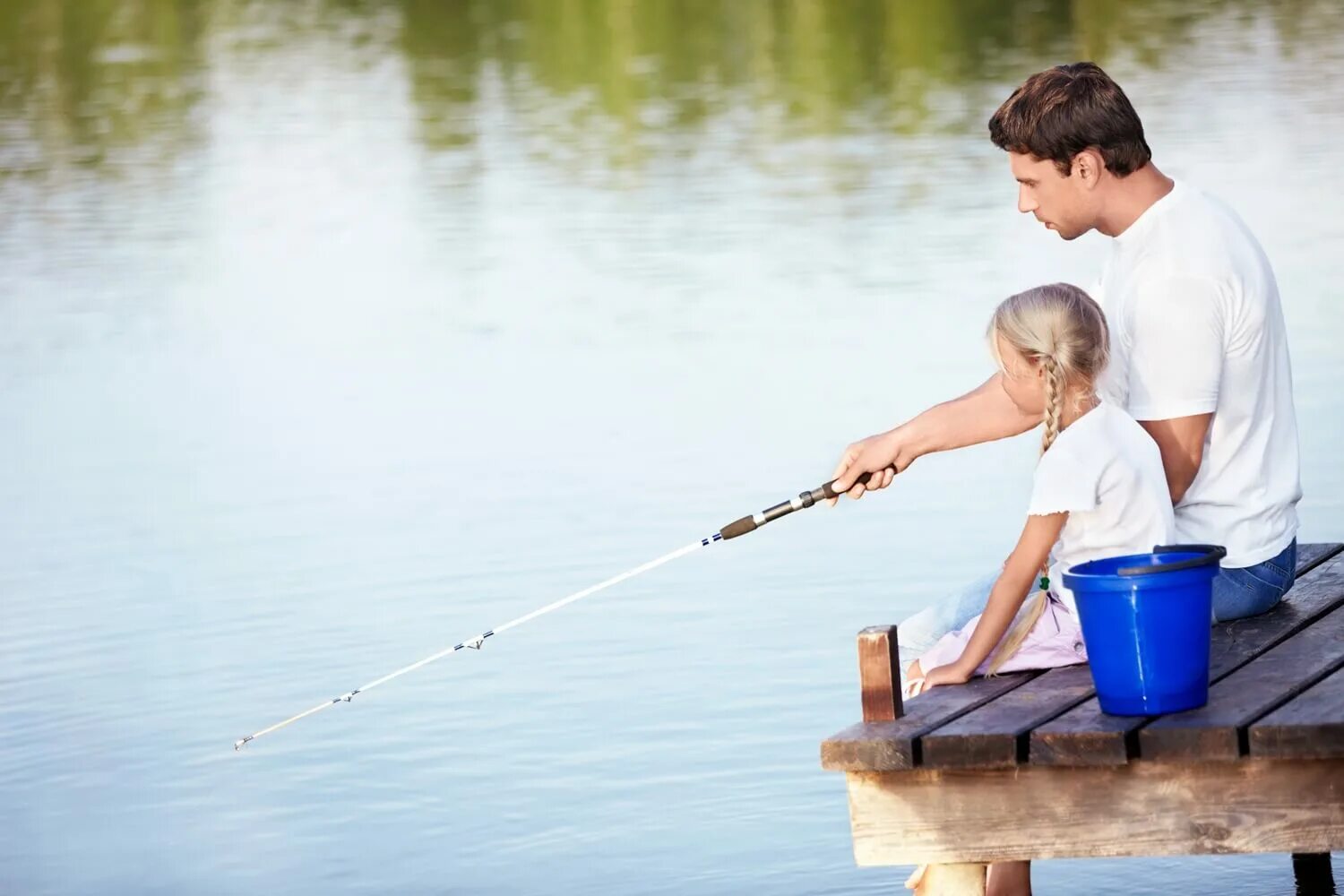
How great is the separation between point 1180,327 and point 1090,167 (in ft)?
0.89

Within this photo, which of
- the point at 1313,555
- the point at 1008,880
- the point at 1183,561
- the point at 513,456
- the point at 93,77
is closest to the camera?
the point at 1183,561

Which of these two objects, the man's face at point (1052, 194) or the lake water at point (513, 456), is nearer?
the man's face at point (1052, 194)

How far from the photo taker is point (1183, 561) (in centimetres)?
331

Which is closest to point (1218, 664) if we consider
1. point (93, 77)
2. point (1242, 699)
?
point (1242, 699)

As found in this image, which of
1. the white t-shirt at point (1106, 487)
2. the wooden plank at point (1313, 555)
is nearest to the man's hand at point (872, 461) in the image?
the white t-shirt at point (1106, 487)

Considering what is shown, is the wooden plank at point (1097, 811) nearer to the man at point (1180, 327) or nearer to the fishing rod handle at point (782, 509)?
the man at point (1180, 327)

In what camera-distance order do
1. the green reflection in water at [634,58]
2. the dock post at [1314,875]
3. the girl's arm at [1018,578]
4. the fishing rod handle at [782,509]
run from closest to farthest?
the girl's arm at [1018,578] → the fishing rod handle at [782,509] → the dock post at [1314,875] → the green reflection in water at [634,58]

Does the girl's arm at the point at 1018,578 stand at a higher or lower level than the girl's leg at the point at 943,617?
higher

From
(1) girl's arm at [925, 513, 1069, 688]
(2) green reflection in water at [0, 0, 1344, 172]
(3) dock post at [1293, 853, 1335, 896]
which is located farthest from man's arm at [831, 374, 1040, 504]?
(2) green reflection in water at [0, 0, 1344, 172]

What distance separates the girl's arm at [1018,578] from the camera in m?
3.55

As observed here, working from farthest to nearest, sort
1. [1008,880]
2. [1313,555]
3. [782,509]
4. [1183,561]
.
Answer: [1313,555]
[782,509]
[1008,880]
[1183,561]

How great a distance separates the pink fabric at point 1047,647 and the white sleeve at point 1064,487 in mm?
195

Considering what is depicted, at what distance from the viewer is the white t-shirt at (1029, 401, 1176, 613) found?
3.56m

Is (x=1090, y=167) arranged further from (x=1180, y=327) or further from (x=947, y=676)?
(x=947, y=676)
